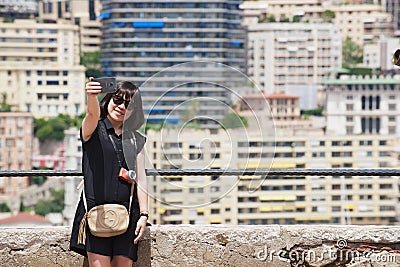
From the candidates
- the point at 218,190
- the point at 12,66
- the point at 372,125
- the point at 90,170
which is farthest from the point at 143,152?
the point at 12,66

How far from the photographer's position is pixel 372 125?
58.0 m

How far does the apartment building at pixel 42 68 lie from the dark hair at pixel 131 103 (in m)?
55.4

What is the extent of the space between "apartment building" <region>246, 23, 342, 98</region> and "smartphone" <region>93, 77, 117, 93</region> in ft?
203

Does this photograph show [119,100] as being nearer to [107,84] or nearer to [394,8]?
[107,84]

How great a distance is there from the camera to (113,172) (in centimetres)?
229

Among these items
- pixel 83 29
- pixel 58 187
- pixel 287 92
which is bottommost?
pixel 58 187

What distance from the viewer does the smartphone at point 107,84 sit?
2.21m

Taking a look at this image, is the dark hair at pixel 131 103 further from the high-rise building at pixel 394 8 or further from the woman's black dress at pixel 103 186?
the high-rise building at pixel 394 8

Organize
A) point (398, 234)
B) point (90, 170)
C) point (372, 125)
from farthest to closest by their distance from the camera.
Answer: point (372, 125) < point (398, 234) < point (90, 170)

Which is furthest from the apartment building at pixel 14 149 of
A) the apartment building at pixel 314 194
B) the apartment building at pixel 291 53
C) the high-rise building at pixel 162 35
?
the apartment building at pixel 291 53

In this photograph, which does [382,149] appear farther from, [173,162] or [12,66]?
[173,162]

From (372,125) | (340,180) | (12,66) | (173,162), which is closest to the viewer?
(173,162)

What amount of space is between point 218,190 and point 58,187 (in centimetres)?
4737

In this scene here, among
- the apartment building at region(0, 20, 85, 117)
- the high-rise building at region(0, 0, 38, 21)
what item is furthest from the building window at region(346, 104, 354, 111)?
the high-rise building at region(0, 0, 38, 21)
